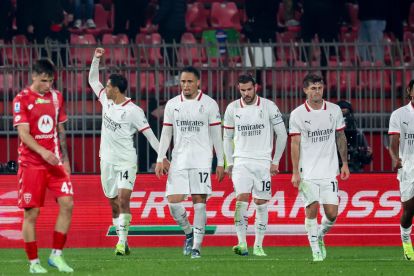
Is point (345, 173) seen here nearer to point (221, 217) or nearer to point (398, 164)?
point (398, 164)

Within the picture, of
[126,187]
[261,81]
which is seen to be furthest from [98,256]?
[261,81]

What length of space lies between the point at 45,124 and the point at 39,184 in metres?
0.58

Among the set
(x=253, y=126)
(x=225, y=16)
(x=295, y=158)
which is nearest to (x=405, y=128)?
(x=295, y=158)

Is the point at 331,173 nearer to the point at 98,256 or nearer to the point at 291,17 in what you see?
the point at 98,256

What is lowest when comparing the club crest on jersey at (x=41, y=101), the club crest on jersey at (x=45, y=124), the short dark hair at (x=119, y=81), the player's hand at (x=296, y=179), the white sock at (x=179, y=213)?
the white sock at (x=179, y=213)

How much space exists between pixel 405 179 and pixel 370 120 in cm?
384

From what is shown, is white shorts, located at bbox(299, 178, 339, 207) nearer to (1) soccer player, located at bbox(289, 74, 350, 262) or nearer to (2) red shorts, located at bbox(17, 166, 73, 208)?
(1) soccer player, located at bbox(289, 74, 350, 262)

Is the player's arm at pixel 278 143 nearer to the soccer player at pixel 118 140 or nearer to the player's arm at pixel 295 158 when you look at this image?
the player's arm at pixel 295 158

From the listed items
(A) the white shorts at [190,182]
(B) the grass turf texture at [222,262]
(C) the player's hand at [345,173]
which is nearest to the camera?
(B) the grass turf texture at [222,262]

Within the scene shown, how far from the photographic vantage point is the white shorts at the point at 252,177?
54.1ft

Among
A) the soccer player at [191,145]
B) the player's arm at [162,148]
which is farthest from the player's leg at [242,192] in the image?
the player's arm at [162,148]

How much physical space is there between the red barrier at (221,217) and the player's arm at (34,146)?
5.68 metres

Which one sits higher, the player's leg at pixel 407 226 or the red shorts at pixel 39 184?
the red shorts at pixel 39 184

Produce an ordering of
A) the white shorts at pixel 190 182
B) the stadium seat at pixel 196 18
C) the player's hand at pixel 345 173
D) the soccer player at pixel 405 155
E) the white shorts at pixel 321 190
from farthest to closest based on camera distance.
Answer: the stadium seat at pixel 196 18 → the white shorts at pixel 190 182 → the soccer player at pixel 405 155 → the white shorts at pixel 321 190 → the player's hand at pixel 345 173
